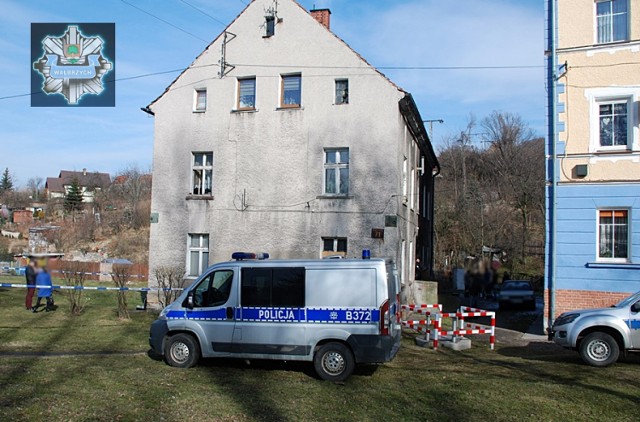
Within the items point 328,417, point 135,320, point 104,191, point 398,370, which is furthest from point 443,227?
point 104,191

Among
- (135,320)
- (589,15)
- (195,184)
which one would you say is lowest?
(135,320)

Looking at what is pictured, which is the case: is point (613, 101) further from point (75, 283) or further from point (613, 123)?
point (75, 283)

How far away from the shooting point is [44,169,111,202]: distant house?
290 feet

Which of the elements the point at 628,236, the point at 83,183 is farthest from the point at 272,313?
the point at 83,183

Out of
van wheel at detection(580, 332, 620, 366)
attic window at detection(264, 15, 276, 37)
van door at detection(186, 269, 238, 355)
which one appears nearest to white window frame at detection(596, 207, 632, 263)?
van wheel at detection(580, 332, 620, 366)

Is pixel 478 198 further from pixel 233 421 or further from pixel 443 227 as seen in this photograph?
pixel 233 421

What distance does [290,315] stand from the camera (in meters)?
9.60

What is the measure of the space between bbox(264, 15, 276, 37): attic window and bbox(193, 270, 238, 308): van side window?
12.2 metres

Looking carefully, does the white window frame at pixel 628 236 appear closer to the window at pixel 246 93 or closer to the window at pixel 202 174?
the window at pixel 246 93

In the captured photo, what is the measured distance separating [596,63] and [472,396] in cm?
1184

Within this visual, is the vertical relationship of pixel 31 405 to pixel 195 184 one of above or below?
below

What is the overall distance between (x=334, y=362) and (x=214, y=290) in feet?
8.67

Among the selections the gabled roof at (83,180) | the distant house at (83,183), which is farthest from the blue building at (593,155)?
the gabled roof at (83,180)

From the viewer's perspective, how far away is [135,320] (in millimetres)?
16734
